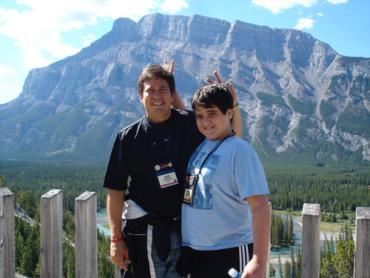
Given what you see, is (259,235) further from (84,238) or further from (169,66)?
(169,66)

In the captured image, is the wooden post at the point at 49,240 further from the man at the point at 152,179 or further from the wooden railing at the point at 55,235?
the man at the point at 152,179

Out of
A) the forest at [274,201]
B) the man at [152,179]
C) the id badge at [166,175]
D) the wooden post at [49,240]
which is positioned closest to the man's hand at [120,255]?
the man at [152,179]

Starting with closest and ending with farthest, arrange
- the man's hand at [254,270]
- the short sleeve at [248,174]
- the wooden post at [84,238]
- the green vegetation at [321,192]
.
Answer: the man's hand at [254,270] → the short sleeve at [248,174] → the wooden post at [84,238] → the green vegetation at [321,192]

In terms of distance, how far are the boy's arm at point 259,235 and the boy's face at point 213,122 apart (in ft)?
2.29

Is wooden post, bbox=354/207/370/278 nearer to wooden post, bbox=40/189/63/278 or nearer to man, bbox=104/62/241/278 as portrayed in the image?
man, bbox=104/62/241/278

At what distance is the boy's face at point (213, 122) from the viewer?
4043 mm

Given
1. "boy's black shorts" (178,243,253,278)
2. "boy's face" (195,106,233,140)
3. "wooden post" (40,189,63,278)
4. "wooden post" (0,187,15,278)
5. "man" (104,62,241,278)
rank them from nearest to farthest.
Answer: "boy's black shorts" (178,243,253,278) → "boy's face" (195,106,233,140) → "man" (104,62,241,278) → "wooden post" (40,189,63,278) → "wooden post" (0,187,15,278)

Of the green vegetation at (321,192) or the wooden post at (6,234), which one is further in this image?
the green vegetation at (321,192)

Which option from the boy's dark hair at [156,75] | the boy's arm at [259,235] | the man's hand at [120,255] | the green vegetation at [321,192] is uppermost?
the boy's dark hair at [156,75]

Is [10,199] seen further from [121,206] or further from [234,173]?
[234,173]

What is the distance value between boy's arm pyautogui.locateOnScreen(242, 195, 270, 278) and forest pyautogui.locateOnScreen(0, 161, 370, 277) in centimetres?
2306

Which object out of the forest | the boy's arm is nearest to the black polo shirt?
the boy's arm

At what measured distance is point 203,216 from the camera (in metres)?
3.98

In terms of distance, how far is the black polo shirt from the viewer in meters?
4.34
